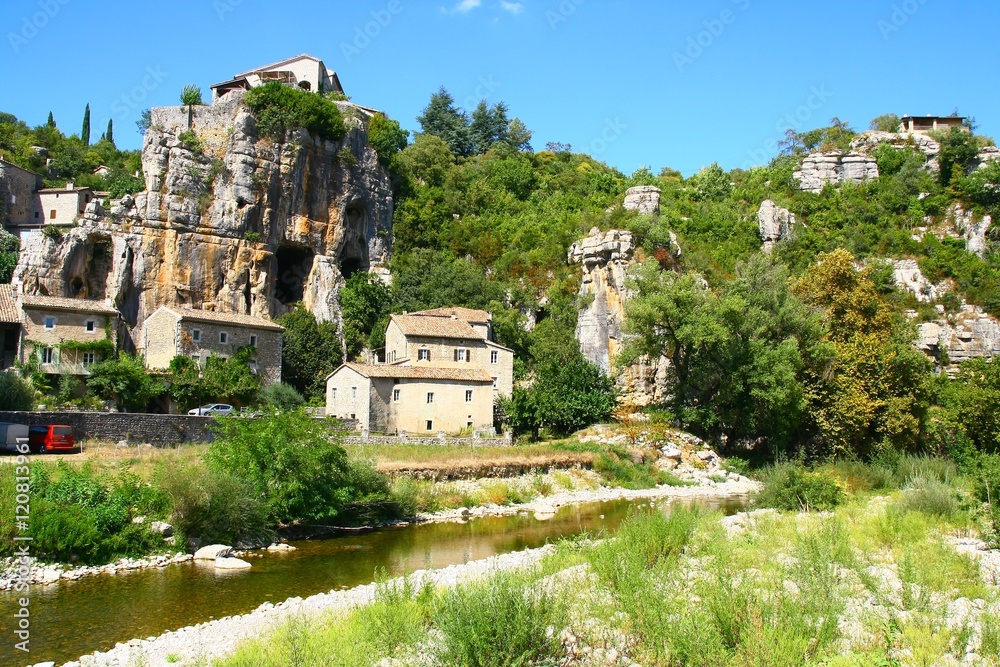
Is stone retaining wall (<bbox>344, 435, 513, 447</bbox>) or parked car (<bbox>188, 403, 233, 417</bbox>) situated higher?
parked car (<bbox>188, 403, 233, 417</bbox>)

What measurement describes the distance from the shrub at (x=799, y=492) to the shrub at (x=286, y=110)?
121ft

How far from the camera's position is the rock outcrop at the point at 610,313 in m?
44.2

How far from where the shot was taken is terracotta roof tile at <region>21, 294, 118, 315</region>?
36156 millimetres

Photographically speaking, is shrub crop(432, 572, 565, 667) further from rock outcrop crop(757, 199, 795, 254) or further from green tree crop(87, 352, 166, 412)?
rock outcrop crop(757, 199, 795, 254)

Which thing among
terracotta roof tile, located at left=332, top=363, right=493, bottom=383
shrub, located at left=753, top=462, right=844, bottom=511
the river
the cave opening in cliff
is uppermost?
the cave opening in cliff

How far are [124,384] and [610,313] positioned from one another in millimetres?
27342

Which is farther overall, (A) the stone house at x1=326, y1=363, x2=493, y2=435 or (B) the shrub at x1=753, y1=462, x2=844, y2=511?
(A) the stone house at x1=326, y1=363, x2=493, y2=435

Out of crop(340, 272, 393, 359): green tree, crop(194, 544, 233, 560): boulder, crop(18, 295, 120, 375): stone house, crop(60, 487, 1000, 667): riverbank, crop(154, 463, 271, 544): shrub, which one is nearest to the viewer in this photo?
crop(60, 487, 1000, 667): riverbank

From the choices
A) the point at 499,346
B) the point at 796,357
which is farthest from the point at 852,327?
the point at 499,346

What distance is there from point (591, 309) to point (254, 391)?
21.0m

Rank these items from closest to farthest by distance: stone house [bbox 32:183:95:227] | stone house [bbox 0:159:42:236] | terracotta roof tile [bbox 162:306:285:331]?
terracotta roof tile [bbox 162:306:285:331] → stone house [bbox 0:159:42:236] → stone house [bbox 32:183:95:227]

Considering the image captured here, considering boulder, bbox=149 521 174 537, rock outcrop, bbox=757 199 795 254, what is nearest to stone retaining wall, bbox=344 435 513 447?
boulder, bbox=149 521 174 537

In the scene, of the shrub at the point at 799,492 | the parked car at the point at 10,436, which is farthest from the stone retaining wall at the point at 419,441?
the shrub at the point at 799,492

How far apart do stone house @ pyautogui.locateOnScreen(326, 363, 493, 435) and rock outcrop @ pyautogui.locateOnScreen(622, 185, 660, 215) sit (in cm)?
1960
